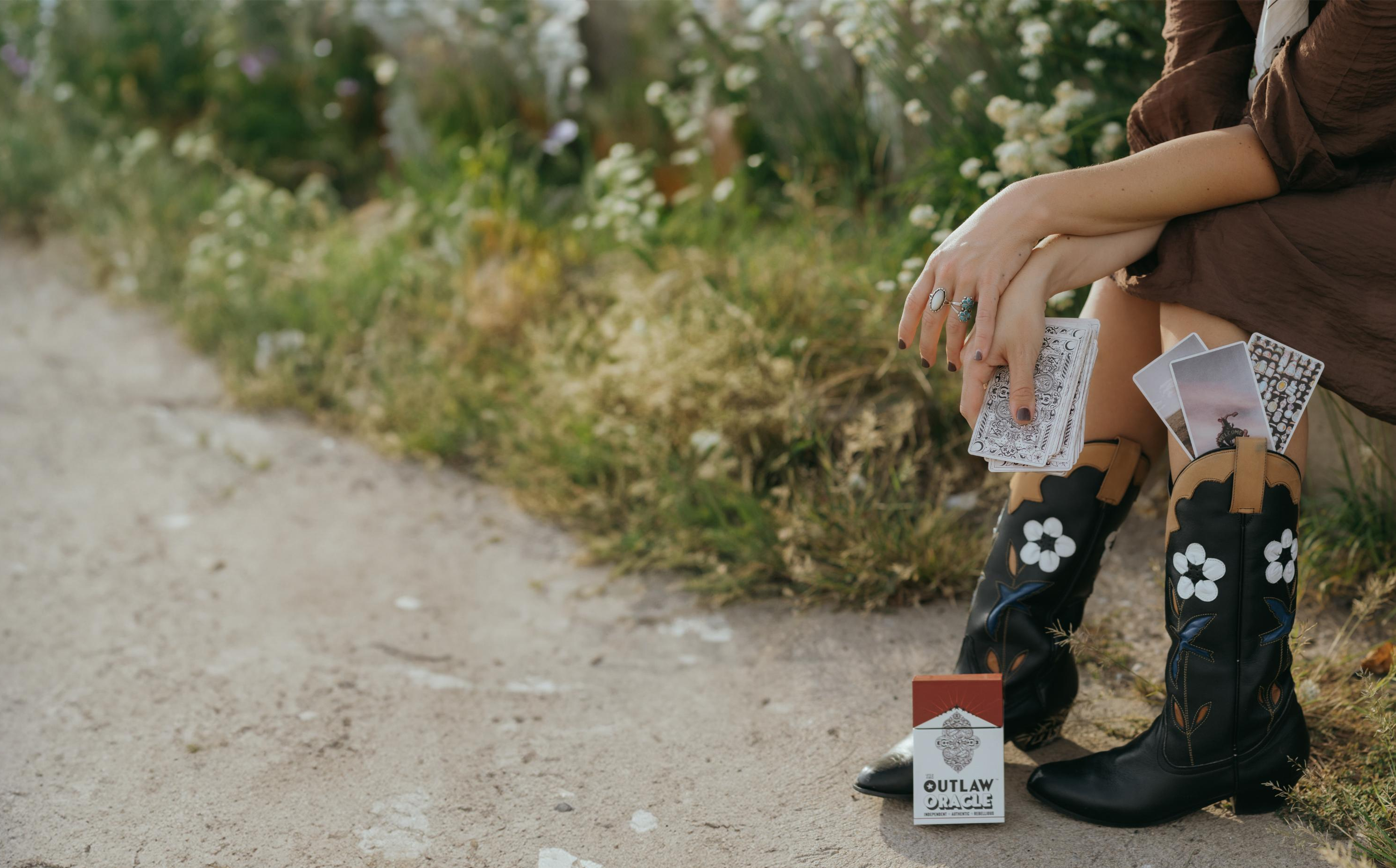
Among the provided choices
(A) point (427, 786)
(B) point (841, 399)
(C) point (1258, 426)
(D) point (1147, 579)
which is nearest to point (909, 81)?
(B) point (841, 399)

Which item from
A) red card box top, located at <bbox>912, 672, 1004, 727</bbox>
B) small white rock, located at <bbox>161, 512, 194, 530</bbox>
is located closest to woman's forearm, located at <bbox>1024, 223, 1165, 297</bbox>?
red card box top, located at <bbox>912, 672, 1004, 727</bbox>

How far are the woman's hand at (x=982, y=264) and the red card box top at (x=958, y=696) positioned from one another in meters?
0.45

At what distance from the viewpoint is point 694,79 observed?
13.5 ft

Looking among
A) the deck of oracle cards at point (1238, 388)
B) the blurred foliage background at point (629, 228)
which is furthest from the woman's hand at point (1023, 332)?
the blurred foliage background at point (629, 228)

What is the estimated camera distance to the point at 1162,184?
4.64ft

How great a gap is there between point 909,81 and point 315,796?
2155 millimetres

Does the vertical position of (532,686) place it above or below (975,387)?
below

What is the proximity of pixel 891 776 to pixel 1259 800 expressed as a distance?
1.66ft

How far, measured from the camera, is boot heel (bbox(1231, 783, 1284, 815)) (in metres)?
1.49

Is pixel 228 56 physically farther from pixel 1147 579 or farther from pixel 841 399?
pixel 1147 579

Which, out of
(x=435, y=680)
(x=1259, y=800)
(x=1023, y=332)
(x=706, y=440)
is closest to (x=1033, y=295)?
(x=1023, y=332)

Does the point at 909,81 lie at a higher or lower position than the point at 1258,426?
higher

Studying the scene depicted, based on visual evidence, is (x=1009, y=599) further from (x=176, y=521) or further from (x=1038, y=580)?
(x=176, y=521)

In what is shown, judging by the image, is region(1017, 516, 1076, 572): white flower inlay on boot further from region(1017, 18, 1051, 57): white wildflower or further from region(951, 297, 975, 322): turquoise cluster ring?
region(1017, 18, 1051, 57): white wildflower
